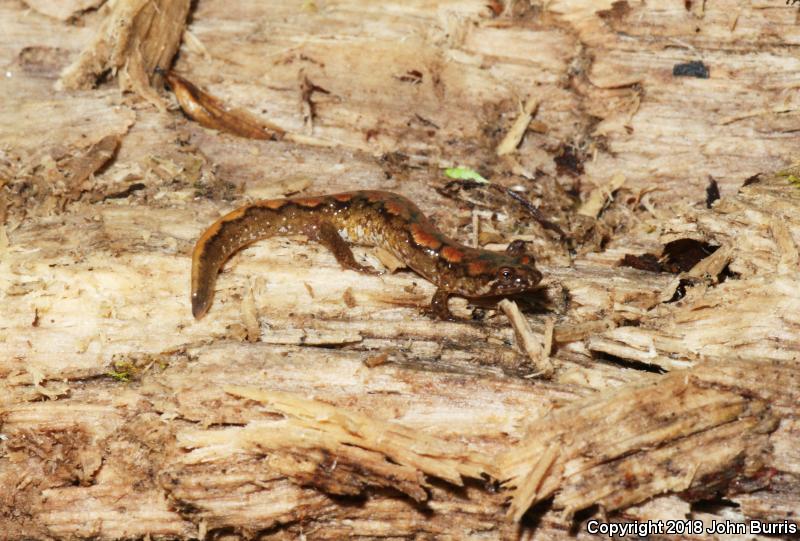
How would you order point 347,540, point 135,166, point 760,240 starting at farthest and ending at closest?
1. point 135,166
2. point 760,240
3. point 347,540

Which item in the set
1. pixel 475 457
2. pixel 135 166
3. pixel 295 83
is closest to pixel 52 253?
pixel 135 166

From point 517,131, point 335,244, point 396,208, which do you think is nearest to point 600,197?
point 517,131

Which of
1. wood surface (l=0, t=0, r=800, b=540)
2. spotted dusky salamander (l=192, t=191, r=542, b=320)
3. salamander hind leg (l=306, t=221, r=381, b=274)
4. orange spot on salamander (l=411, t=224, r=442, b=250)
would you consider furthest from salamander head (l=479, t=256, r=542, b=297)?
salamander hind leg (l=306, t=221, r=381, b=274)

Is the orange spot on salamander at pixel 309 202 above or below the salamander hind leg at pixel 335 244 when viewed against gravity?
above

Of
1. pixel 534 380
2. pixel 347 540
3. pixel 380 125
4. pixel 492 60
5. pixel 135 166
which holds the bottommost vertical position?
pixel 347 540

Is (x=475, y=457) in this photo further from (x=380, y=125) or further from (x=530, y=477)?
(x=380, y=125)

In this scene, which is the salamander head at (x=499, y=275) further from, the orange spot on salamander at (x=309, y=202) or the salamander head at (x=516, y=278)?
the orange spot on salamander at (x=309, y=202)

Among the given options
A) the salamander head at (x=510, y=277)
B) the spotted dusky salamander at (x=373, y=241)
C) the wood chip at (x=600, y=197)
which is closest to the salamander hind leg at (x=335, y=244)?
the spotted dusky salamander at (x=373, y=241)

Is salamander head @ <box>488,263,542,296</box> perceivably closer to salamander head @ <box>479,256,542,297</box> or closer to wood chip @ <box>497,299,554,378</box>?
salamander head @ <box>479,256,542,297</box>

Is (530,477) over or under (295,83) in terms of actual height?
under
